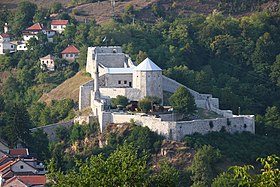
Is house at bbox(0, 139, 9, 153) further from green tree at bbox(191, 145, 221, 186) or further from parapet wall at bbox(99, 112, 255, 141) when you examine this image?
green tree at bbox(191, 145, 221, 186)

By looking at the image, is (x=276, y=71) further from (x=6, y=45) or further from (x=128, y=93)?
(x=128, y=93)

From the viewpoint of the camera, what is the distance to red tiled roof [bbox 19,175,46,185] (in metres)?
50.5

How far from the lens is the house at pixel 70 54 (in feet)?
252

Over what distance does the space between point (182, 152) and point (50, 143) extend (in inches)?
317

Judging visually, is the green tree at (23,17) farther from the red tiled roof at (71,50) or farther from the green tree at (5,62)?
the red tiled roof at (71,50)

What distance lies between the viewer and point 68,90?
2751 inches

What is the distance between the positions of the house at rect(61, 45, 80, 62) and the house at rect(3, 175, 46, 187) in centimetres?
2597

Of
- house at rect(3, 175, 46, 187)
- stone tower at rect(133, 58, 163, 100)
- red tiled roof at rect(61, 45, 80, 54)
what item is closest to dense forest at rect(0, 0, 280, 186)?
red tiled roof at rect(61, 45, 80, 54)

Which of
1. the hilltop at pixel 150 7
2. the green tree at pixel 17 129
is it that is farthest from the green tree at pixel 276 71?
the green tree at pixel 17 129

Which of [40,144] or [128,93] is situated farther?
[128,93]

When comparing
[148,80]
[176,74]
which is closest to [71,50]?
[176,74]

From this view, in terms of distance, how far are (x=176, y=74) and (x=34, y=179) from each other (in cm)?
1919

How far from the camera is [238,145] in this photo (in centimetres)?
5919

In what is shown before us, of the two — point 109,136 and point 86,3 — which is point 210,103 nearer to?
point 109,136
